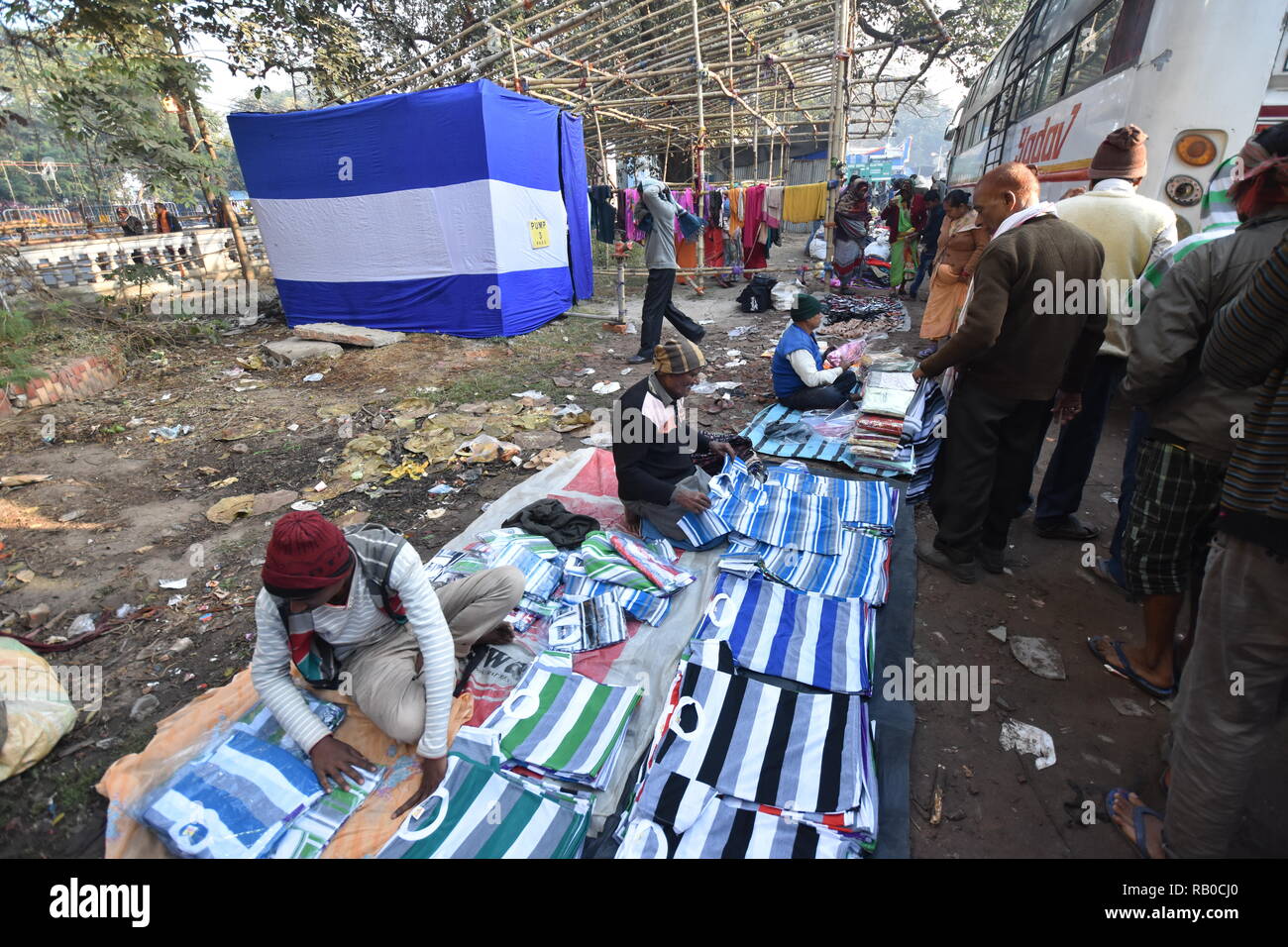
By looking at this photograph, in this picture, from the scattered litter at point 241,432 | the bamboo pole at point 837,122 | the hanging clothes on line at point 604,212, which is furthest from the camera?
the hanging clothes on line at point 604,212

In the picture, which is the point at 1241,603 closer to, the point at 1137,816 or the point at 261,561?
the point at 1137,816

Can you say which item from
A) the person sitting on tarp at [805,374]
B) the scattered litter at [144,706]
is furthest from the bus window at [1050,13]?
the scattered litter at [144,706]

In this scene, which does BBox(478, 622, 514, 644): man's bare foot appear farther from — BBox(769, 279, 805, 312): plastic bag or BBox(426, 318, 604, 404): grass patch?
BBox(769, 279, 805, 312): plastic bag

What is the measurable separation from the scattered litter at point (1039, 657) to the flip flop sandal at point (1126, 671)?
0.15 metres

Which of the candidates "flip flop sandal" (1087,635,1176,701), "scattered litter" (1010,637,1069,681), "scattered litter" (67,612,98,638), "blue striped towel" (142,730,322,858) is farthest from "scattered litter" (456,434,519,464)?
"flip flop sandal" (1087,635,1176,701)

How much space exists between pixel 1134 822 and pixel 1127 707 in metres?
0.65

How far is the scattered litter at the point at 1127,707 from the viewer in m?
2.33

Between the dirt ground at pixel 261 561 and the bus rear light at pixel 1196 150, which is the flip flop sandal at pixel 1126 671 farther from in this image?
the bus rear light at pixel 1196 150

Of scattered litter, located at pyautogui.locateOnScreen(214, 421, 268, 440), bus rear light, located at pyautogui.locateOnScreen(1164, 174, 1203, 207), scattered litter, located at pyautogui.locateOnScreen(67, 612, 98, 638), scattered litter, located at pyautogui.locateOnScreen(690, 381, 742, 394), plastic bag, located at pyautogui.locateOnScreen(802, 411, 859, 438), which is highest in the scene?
bus rear light, located at pyautogui.locateOnScreen(1164, 174, 1203, 207)

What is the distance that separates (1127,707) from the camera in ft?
7.73

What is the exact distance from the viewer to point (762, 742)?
6.98 ft

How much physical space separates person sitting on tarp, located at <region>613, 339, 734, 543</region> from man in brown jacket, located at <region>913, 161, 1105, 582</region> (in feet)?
4.33

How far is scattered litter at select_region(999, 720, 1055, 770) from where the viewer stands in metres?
2.18
